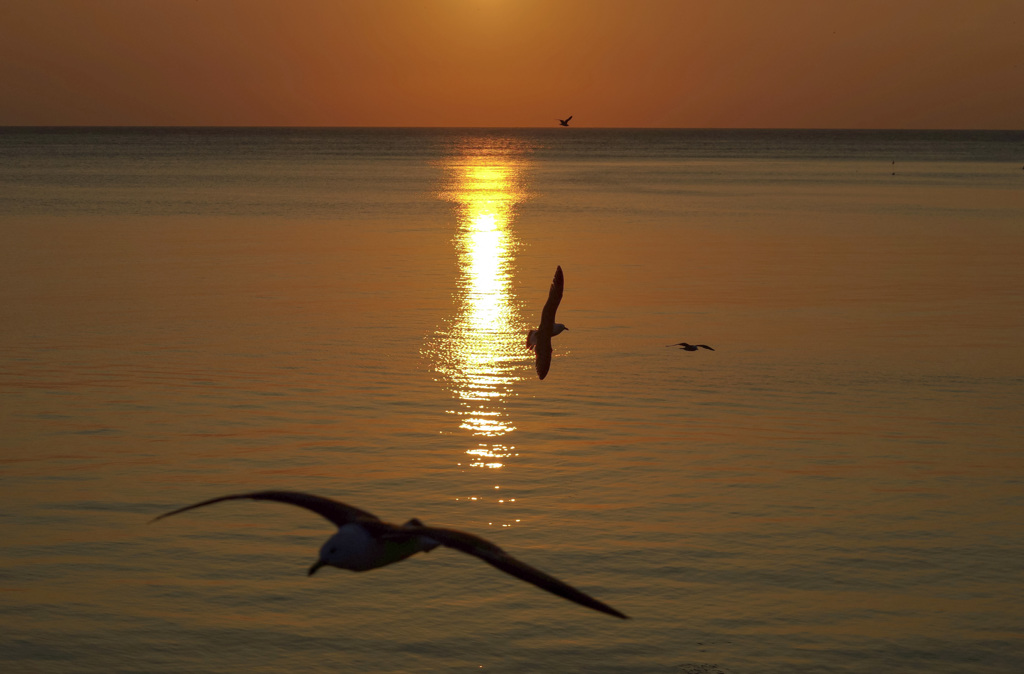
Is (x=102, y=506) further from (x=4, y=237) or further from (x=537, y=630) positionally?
(x=4, y=237)

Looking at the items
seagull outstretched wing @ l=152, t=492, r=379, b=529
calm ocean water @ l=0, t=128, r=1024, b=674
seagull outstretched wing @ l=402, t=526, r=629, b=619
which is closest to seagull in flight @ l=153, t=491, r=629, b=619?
A: seagull outstretched wing @ l=152, t=492, r=379, b=529

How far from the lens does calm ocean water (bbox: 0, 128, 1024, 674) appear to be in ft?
36.2

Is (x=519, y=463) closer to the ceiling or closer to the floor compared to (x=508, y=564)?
closer to the ceiling

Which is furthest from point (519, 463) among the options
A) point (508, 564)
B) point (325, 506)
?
point (508, 564)

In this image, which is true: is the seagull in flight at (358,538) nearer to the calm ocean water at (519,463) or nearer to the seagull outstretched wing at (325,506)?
the seagull outstretched wing at (325,506)

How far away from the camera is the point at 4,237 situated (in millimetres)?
43750

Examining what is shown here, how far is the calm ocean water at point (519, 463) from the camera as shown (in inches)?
434

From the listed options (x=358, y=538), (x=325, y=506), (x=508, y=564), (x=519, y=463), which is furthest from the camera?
(x=519, y=463)

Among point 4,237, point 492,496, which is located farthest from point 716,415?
point 4,237

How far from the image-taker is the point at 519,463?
51.1ft

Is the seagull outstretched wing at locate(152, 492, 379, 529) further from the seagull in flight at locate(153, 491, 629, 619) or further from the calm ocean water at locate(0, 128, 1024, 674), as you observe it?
the calm ocean water at locate(0, 128, 1024, 674)

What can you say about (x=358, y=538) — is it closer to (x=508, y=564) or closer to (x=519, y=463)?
(x=508, y=564)

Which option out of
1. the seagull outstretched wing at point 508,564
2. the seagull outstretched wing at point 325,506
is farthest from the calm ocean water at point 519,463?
the seagull outstretched wing at point 508,564

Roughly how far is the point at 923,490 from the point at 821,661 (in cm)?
485
